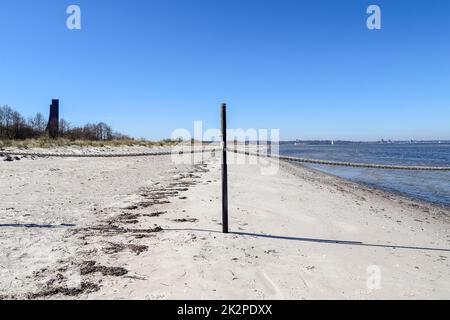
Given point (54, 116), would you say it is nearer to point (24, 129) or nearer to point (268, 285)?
point (24, 129)

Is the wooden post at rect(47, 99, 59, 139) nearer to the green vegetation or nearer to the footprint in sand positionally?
the green vegetation

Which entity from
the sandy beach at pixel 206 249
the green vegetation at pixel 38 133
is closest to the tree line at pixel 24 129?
the green vegetation at pixel 38 133

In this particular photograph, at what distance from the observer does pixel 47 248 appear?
419cm

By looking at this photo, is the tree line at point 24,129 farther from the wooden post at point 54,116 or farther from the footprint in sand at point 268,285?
the footprint in sand at point 268,285

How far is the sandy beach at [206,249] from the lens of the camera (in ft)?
10.6

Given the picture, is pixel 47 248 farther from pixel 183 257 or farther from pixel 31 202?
pixel 31 202

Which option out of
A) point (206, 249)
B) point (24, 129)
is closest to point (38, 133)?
point (24, 129)

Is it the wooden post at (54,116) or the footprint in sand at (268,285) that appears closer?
the footprint in sand at (268,285)

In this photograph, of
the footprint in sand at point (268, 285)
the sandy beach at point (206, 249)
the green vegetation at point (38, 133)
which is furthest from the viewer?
the green vegetation at point (38, 133)

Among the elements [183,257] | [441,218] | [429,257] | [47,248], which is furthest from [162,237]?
[441,218]

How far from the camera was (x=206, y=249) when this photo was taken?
4.29 m
